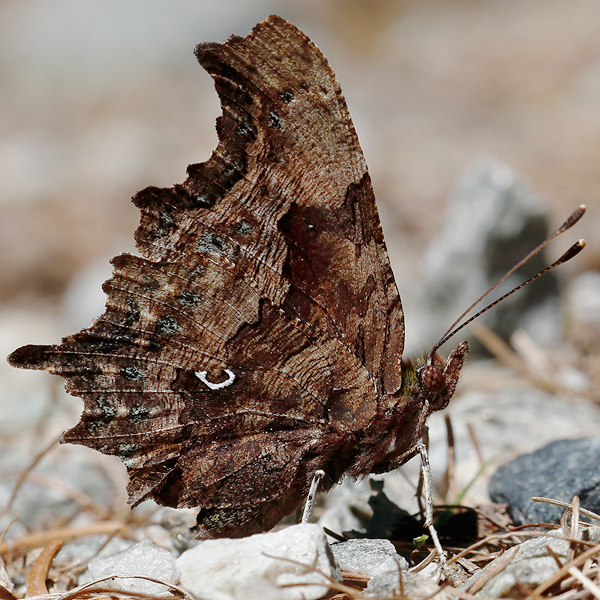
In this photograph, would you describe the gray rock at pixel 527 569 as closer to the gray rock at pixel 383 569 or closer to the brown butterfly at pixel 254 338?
the gray rock at pixel 383 569

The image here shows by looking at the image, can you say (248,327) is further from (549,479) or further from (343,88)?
(343,88)

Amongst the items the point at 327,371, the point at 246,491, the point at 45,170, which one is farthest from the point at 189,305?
the point at 45,170

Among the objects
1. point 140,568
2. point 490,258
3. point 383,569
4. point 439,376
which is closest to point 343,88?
point 490,258

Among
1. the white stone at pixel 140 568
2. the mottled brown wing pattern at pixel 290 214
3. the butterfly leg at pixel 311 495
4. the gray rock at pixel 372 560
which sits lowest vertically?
the gray rock at pixel 372 560

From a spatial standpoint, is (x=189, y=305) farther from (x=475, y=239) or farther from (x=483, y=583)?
(x=475, y=239)

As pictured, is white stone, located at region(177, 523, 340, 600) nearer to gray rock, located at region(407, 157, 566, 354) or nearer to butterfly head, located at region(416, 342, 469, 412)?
butterfly head, located at region(416, 342, 469, 412)

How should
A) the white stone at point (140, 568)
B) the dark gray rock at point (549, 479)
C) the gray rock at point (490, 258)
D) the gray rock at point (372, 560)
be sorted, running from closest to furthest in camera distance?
1. the gray rock at point (372, 560)
2. the white stone at point (140, 568)
3. the dark gray rock at point (549, 479)
4. the gray rock at point (490, 258)

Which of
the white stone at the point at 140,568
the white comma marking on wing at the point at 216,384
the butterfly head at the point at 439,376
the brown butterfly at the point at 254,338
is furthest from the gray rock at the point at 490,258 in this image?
the white stone at the point at 140,568
